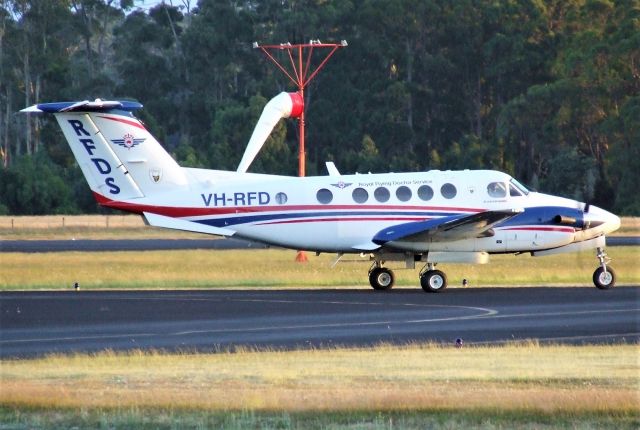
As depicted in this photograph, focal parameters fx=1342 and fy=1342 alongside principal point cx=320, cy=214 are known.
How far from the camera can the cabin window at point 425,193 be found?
105 ft

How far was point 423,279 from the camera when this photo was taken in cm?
3078

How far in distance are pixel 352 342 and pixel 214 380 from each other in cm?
464

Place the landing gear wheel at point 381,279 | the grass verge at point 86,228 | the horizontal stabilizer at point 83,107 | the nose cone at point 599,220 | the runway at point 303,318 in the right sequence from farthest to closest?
the grass verge at point 86,228 < the nose cone at point 599,220 < the landing gear wheel at point 381,279 < the horizontal stabilizer at point 83,107 < the runway at point 303,318

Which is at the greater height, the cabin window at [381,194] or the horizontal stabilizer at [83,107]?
the horizontal stabilizer at [83,107]

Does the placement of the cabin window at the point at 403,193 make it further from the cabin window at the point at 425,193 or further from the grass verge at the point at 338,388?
the grass verge at the point at 338,388

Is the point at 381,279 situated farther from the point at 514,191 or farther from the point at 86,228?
the point at 86,228

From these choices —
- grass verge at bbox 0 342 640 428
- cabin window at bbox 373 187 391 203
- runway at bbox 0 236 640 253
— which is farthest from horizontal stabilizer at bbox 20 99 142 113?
runway at bbox 0 236 640 253

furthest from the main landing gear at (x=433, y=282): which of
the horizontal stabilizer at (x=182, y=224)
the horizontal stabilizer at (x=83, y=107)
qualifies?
the horizontal stabilizer at (x=83, y=107)

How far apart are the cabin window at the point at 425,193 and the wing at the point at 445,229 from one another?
71cm

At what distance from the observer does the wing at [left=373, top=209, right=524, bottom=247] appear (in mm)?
30578

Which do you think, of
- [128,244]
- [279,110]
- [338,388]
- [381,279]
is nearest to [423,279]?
[381,279]

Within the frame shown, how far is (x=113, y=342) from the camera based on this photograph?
69.6 ft

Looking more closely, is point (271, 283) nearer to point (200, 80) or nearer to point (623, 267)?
point (623, 267)

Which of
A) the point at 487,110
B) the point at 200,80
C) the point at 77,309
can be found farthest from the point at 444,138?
the point at 77,309
